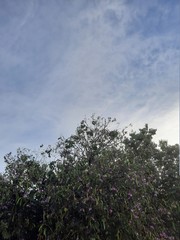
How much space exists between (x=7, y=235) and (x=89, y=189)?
3.10 meters

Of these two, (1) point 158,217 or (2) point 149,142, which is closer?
(1) point 158,217

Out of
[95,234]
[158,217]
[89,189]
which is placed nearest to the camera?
[95,234]

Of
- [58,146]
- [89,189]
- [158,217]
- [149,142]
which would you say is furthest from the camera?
[149,142]

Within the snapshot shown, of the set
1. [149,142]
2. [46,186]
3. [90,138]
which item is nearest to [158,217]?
[46,186]

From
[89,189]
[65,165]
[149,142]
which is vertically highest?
[149,142]

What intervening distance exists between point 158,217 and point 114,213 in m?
2.68

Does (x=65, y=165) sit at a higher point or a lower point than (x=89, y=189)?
higher

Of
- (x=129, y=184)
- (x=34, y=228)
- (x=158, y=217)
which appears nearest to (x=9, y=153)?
(x=34, y=228)

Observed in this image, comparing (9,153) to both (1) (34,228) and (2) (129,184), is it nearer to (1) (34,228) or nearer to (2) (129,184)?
(1) (34,228)

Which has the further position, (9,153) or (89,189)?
(9,153)

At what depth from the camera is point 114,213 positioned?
454 inches

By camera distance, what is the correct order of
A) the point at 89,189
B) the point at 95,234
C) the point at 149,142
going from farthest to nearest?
the point at 149,142 < the point at 89,189 < the point at 95,234

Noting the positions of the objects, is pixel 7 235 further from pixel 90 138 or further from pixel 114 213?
pixel 90 138

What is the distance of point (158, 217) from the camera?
13.4 metres
